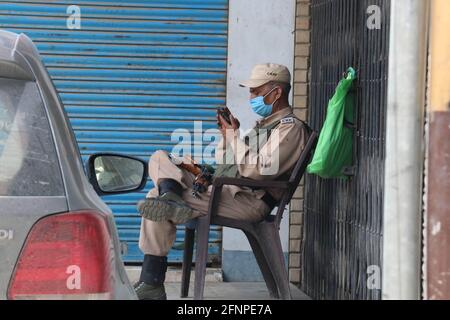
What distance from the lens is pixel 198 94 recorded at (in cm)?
822

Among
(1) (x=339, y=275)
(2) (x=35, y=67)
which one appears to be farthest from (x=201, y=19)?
(2) (x=35, y=67)

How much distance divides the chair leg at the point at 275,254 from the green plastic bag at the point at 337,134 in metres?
0.47

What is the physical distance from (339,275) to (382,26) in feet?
5.88

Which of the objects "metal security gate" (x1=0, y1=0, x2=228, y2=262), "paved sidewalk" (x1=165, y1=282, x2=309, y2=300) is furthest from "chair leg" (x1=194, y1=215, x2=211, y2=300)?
"metal security gate" (x1=0, y1=0, x2=228, y2=262)

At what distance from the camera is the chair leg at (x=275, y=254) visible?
6.58 meters

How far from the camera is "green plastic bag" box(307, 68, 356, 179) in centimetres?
656

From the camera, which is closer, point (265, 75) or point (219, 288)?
point (265, 75)

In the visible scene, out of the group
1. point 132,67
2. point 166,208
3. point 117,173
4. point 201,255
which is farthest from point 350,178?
point 117,173

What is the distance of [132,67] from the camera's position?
8.17 metres

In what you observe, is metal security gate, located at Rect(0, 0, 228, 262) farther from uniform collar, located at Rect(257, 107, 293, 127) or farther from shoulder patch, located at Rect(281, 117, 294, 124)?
shoulder patch, located at Rect(281, 117, 294, 124)

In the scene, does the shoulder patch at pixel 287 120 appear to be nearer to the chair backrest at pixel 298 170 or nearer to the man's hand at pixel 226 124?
the chair backrest at pixel 298 170

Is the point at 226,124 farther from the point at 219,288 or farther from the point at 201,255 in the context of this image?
the point at 219,288

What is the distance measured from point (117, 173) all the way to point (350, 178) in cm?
249

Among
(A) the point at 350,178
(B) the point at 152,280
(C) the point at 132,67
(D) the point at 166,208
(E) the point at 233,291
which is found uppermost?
(C) the point at 132,67
